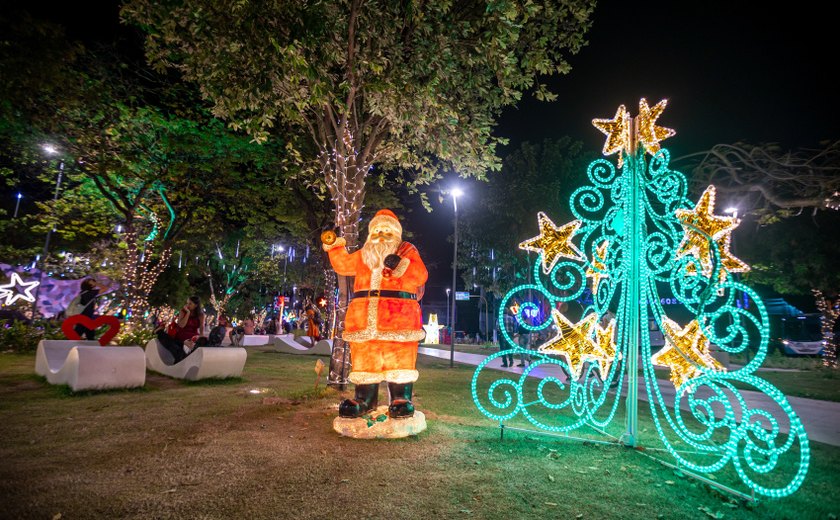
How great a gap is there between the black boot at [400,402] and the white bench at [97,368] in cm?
494

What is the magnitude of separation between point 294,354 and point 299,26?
13.2 m

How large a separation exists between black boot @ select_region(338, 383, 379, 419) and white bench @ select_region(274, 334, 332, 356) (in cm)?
1087

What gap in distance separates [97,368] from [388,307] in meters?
5.15

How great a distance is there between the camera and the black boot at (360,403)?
16.0 ft

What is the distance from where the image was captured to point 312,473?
363 cm

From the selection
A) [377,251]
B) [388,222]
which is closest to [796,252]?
[388,222]

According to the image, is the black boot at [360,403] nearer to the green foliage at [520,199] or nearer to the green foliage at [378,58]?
the green foliage at [378,58]

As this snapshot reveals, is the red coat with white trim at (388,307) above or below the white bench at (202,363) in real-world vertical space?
above

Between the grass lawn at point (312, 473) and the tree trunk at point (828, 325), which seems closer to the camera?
the grass lawn at point (312, 473)

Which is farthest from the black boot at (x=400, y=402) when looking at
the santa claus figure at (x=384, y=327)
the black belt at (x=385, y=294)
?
the black belt at (x=385, y=294)

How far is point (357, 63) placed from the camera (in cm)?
Result: 677

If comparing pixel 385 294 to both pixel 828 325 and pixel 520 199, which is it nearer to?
pixel 520 199

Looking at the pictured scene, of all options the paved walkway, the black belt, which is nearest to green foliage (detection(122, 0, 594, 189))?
the black belt

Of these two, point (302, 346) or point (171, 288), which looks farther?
point (171, 288)
